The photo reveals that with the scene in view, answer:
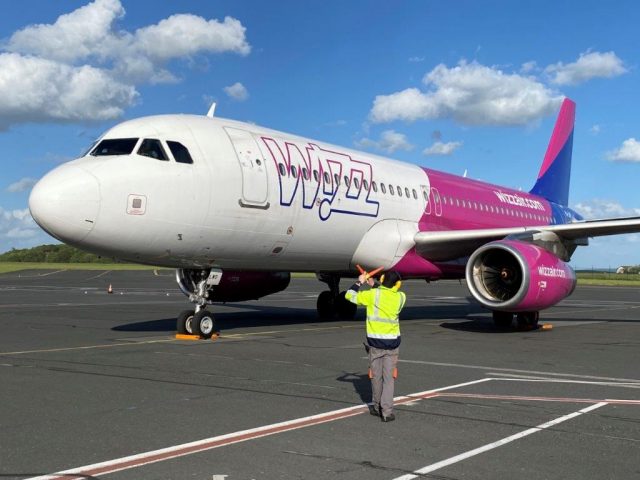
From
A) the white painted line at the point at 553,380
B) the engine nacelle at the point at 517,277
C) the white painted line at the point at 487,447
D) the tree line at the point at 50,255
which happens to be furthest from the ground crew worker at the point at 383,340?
the tree line at the point at 50,255

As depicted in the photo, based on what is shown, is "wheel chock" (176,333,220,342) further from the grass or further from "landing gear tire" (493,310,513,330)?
the grass

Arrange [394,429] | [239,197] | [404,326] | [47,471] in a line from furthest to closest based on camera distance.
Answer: [404,326] → [239,197] → [394,429] → [47,471]

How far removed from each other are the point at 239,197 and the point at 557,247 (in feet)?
27.6

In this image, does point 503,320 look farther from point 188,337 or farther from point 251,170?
point 188,337

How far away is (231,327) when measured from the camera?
1645 cm

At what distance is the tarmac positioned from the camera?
5109 millimetres

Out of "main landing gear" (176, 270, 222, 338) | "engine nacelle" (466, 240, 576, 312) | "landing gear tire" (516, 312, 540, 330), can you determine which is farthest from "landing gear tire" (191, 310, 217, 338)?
"landing gear tire" (516, 312, 540, 330)

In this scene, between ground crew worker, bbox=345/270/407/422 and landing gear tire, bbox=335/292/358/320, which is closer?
ground crew worker, bbox=345/270/407/422

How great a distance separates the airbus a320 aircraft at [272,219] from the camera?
1177cm

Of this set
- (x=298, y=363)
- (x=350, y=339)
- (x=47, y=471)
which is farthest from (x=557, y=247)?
(x=47, y=471)

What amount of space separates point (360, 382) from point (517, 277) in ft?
27.3

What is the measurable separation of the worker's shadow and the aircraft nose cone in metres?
4.96

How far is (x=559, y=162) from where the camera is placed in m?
29.0

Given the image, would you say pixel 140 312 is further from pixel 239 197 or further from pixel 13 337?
pixel 239 197
